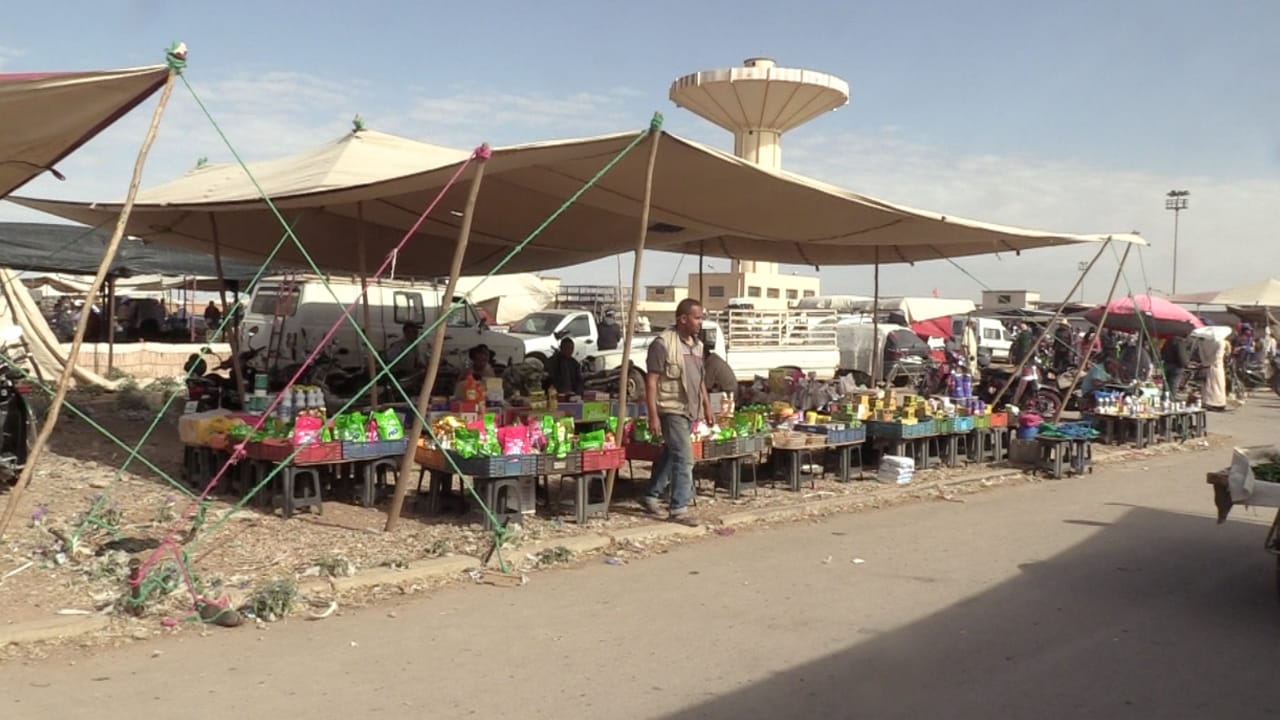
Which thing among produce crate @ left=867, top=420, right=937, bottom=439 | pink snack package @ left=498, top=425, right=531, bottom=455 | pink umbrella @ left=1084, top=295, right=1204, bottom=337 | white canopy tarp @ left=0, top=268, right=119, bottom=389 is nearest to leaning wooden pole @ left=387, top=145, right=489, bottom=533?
pink snack package @ left=498, top=425, right=531, bottom=455

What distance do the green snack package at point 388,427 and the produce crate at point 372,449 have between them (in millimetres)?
50

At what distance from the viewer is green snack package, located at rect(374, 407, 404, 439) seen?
8.82 metres

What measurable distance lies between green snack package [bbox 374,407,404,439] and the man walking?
2.18 metres

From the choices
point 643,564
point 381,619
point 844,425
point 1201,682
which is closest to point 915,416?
point 844,425

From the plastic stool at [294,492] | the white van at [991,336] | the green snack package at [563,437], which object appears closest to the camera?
the plastic stool at [294,492]

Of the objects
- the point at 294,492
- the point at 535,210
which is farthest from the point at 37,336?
the point at 294,492

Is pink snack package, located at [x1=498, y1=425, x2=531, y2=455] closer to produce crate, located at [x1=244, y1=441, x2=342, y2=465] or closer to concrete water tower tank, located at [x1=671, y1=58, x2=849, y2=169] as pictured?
produce crate, located at [x1=244, y1=441, x2=342, y2=465]

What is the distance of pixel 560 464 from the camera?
8.46 metres

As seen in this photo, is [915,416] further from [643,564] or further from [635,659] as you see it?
[635,659]

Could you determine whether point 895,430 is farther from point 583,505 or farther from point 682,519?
point 583,505

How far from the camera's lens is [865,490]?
35.9 feet

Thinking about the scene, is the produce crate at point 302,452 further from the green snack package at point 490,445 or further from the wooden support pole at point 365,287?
the green snack package at point 490,445

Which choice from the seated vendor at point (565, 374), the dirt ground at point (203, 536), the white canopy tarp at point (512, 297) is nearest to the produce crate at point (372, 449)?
the dirt ground at point (203, 536)

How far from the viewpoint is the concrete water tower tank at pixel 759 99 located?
4988 cm
